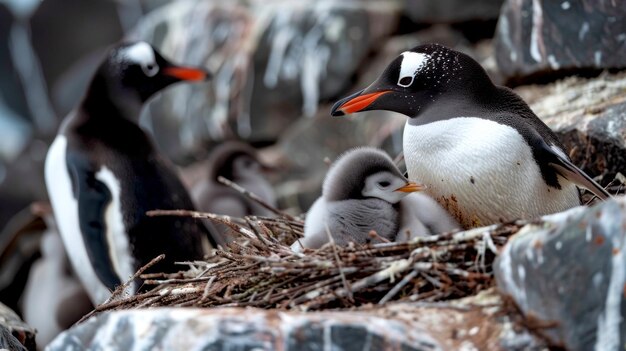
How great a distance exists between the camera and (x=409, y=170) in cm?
372

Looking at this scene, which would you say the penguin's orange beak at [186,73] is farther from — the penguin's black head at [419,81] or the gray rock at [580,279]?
the gray rock at [580,279]

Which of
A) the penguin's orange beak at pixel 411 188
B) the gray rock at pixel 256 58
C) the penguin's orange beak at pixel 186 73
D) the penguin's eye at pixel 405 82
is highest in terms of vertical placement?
the penguin's eye at pixel 405 82

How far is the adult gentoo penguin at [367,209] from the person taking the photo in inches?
133

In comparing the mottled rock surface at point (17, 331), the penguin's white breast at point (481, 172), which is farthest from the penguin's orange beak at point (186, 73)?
the penguin's white breast at point (481, 172)

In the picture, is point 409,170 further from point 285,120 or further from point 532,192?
point 285,120

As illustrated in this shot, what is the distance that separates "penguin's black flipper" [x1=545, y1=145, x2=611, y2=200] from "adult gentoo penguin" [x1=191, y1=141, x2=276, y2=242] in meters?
4.35

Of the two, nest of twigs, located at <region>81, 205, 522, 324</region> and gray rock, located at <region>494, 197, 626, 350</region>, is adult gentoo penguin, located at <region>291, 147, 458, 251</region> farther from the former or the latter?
gray rock, located at <region>494, 197, 626, 350</region>

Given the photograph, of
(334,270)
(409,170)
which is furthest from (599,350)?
(409,170)

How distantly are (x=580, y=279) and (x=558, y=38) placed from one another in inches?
113

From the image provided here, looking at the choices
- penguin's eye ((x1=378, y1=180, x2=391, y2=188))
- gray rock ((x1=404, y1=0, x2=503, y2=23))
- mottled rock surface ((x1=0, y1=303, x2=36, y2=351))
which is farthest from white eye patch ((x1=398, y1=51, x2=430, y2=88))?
gray rock ((x1=404, y1=0, x2=503, y2=23))

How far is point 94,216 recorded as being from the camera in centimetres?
529

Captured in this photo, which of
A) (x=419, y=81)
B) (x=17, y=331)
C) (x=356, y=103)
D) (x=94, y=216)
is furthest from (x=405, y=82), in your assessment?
(x=94, y=216)

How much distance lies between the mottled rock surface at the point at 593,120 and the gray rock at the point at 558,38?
0.35 ft

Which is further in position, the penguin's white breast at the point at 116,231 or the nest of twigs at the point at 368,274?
the penguin's white breast at the point at 116,231
